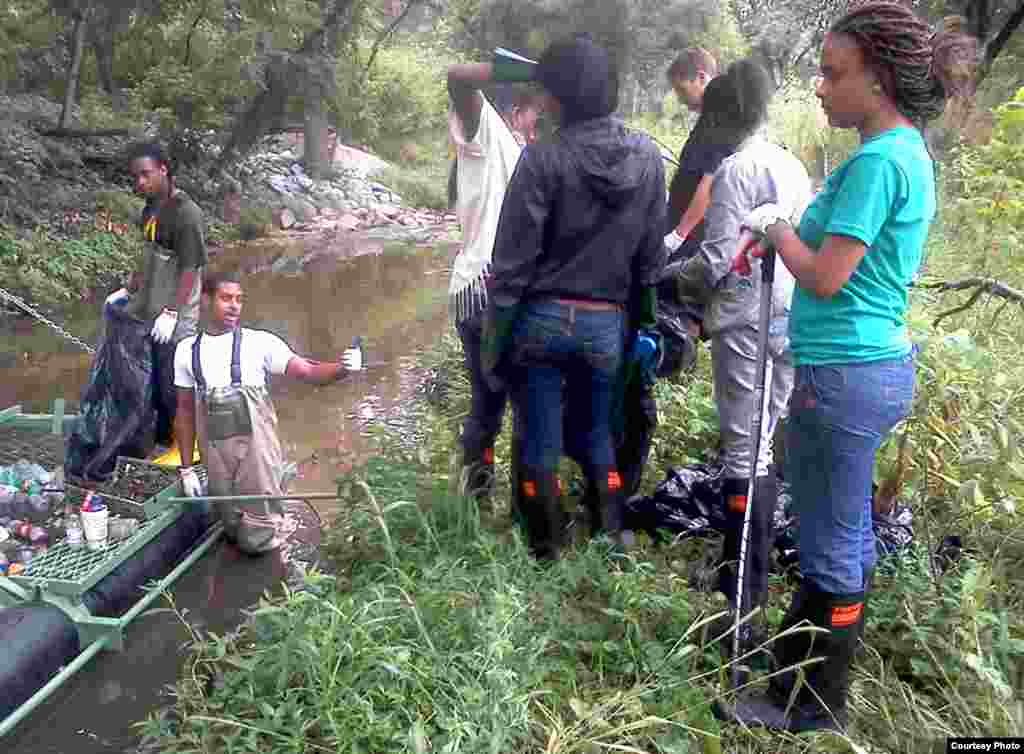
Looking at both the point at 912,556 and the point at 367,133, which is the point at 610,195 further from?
the point at 367,133

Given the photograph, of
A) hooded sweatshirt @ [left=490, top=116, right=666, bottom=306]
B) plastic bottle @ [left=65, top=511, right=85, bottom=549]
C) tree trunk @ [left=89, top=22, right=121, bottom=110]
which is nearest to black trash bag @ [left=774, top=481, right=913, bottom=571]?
hooded sweatshirt @ [left=490, top=116, right=666, bottom=306]

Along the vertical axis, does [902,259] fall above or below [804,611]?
above

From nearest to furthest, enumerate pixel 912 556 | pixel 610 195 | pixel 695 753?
pixel 695 753
pixel 610 195
pixel 912 556

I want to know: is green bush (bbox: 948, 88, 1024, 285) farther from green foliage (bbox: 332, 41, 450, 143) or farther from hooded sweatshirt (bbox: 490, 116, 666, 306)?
green foliage (bbox: 332, 41, 450, 143)

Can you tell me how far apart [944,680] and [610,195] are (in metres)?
1.78

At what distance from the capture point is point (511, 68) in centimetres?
319

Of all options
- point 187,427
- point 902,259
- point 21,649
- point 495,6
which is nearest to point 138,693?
point 21,649

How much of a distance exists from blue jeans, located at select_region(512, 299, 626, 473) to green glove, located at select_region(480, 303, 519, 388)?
4 centimetres

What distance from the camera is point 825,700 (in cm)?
243

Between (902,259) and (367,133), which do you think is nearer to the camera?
(902,259)

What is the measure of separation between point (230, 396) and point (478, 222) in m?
1.29

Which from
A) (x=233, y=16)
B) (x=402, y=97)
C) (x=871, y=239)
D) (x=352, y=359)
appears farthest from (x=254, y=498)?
(x=402, y=97)

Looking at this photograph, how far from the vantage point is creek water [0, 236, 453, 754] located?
10.4 ft

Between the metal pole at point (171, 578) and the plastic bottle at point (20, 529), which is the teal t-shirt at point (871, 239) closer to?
the metal pole at point (171, 578)
